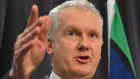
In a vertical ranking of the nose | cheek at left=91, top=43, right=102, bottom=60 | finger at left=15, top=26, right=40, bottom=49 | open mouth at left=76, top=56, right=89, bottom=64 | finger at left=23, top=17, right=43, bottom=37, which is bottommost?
open mouth at left=76, top=56, right=89, bottom=64

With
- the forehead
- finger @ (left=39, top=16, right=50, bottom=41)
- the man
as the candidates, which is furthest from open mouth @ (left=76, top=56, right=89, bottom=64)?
finger @ (left=39, top=16, right=50, bottom=41)

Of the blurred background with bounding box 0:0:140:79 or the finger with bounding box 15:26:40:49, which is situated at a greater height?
the finger with bounding box 15:26:40:49

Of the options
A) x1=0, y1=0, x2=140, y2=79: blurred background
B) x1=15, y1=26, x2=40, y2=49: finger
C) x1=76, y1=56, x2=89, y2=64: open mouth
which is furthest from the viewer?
x1=76, y1=56, x2=89, y2=64: open mouth

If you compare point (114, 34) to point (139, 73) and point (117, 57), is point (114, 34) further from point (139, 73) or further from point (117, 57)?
point (139, 73)

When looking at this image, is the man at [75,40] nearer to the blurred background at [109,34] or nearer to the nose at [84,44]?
the nose at [84,44]

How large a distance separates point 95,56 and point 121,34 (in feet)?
2.38

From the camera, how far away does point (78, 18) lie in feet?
4.11

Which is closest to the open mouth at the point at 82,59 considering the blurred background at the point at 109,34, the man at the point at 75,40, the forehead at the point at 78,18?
the man at the point at 75,40

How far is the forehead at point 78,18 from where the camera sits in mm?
1230

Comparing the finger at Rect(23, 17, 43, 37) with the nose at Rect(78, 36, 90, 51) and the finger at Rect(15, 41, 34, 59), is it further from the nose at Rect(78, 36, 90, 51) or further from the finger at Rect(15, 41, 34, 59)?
the nose at Rect(78, 36, 90, 51)

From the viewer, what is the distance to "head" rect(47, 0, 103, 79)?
46.6 inches

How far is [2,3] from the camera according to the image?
78.1 inches

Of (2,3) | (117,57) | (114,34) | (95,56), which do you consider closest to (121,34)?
(114,34)

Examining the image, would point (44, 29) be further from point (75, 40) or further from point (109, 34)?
point (109, 34)
